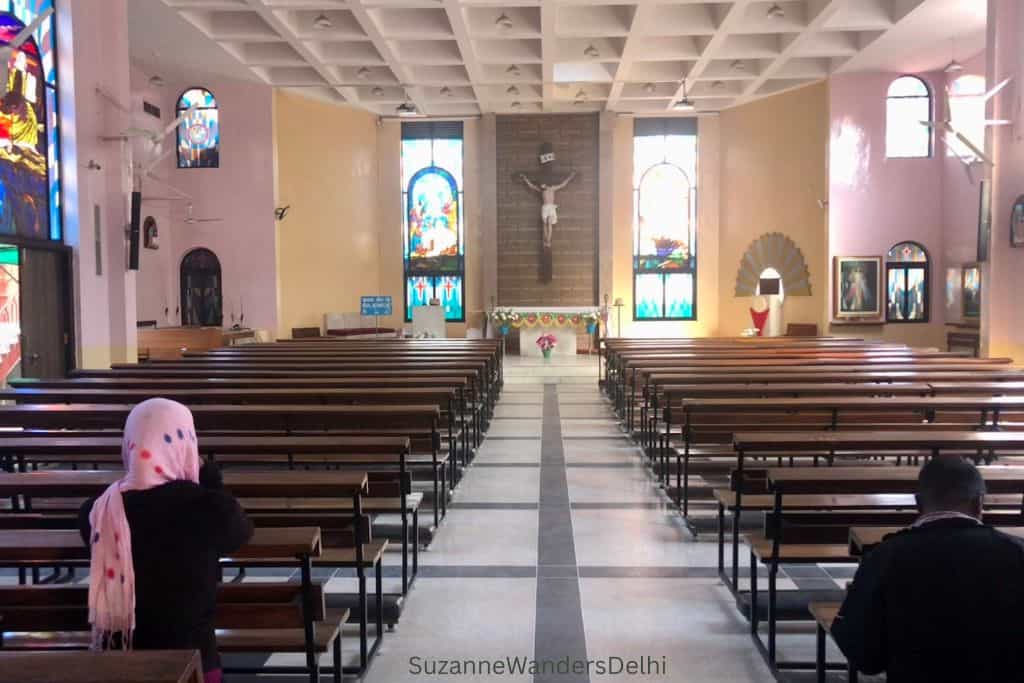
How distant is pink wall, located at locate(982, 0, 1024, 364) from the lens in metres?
10.9

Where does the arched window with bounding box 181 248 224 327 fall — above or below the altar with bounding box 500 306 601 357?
above

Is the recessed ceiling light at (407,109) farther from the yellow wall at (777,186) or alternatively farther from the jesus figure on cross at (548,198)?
the yellow wall at (777,186)

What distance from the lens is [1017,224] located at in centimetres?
1095

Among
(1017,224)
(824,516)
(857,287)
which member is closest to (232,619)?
(824,516)

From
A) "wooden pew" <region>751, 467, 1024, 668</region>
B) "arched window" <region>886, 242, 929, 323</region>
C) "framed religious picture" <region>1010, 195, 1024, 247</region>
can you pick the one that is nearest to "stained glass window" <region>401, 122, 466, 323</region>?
"arched window" <region>886, 242, 929, 323</region>

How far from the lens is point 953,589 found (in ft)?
5.69

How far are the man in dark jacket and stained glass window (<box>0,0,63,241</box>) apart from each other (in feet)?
31.1

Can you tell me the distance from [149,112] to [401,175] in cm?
562

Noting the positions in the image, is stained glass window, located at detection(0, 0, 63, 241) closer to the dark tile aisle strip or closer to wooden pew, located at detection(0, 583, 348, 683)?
the dark tile aisle strip

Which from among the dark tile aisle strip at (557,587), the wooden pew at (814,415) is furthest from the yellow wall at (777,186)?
the dark tile aisle strip at (557,587)

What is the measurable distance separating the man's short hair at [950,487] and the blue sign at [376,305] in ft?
53.3

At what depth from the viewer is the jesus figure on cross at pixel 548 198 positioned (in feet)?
61.5

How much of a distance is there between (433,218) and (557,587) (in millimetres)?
16538

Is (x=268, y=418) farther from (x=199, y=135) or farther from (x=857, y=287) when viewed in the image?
(x=857, y=287)
